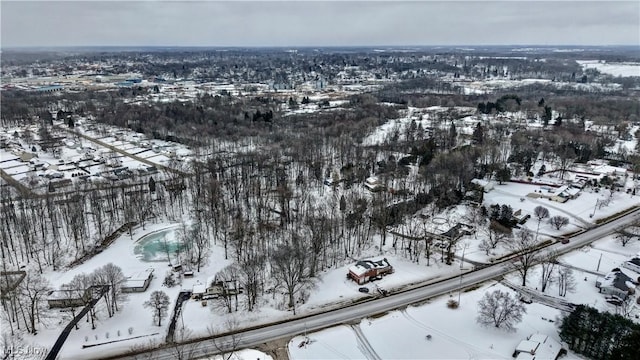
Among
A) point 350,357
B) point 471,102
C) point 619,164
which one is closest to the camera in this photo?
point 350,357

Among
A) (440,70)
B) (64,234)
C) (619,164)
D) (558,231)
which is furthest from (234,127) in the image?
(440,70)

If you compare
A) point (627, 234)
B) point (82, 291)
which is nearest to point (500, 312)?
point (627, 234)

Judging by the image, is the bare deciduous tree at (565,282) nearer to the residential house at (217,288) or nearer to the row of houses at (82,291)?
the residential house at (217,288)

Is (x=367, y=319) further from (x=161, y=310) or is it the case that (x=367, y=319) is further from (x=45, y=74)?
Answer: (x=45, y=74)

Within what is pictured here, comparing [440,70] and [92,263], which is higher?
[440,70]

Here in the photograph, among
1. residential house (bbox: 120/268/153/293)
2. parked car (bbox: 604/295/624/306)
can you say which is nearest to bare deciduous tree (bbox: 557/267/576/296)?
parked car (bbox: 604/295/624/306)

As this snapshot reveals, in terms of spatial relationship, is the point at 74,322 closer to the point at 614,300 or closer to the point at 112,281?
the point at 112,281
